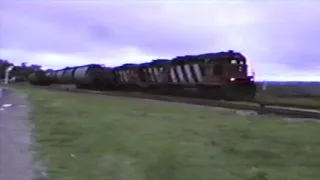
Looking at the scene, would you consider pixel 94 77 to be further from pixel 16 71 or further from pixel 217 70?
pixel 16 71

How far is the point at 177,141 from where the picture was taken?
991 centimetres

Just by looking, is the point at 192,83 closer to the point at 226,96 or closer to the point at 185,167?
the point at 226,96

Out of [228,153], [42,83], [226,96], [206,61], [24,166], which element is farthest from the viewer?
[42,83]

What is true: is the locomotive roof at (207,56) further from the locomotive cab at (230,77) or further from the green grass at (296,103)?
the green grass at (296,103)

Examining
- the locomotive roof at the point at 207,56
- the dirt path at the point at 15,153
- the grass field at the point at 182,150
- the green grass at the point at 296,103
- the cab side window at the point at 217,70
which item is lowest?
the green grass at the point at 296,103

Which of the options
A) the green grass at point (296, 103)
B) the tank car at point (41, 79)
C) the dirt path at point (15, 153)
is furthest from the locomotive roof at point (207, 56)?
the tank car at point (41, 79)

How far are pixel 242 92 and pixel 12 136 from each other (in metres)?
19.3

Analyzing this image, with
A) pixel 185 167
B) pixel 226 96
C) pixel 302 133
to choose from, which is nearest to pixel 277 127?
pixel 302 133

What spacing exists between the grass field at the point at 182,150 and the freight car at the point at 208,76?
49.6 feet

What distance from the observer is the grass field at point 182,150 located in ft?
22.7

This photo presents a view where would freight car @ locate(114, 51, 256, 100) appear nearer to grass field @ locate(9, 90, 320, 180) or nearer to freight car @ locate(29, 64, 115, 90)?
freight car @ locate(29, 64, 115, 90)

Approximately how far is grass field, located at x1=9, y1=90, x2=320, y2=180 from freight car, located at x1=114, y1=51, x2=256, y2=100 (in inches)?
595

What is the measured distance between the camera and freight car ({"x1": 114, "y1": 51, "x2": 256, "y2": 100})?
29.0 metres

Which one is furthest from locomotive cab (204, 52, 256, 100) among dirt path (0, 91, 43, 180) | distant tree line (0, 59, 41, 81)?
distant tree line (0, 59, 41, 81)
